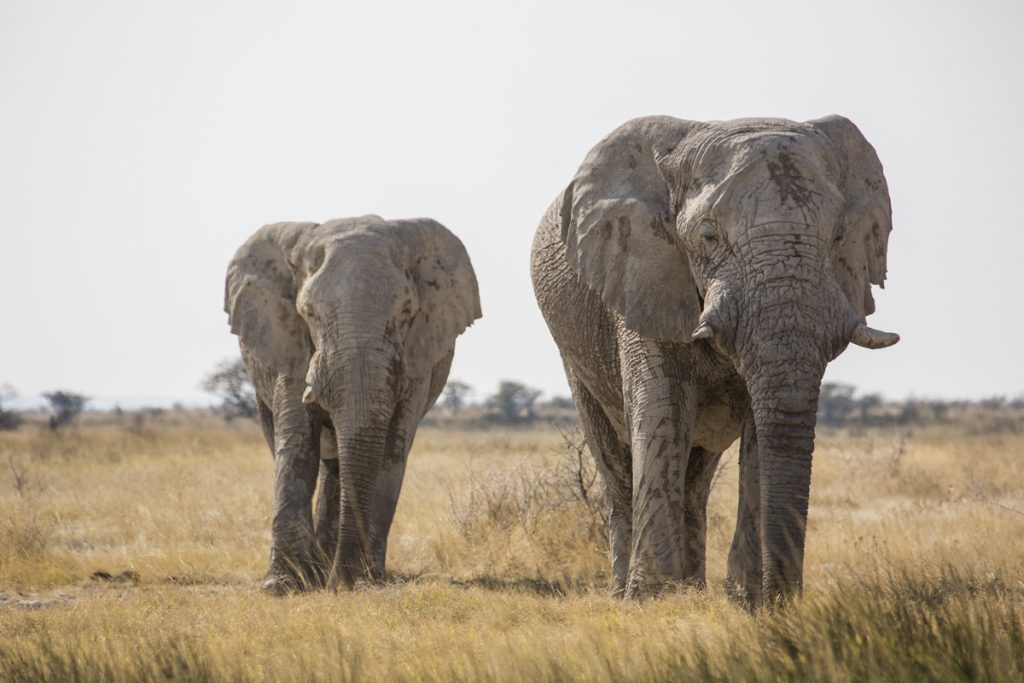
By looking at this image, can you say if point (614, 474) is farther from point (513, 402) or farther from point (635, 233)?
point (513, 402)

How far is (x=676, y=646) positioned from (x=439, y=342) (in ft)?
20.4

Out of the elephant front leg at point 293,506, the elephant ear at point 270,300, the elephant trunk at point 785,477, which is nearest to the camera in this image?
the elephant trunk at point 785,477

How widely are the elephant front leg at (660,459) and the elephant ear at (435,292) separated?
3833 mm

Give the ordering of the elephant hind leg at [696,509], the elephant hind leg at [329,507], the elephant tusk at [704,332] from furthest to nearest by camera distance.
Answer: the elephant hind leg at [329,507] → the elephant hind leg at [696,509] → the elephant tusk at [704,332]

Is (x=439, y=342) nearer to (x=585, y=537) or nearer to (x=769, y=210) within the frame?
(x=585, y=537)

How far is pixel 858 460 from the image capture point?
2211 cm

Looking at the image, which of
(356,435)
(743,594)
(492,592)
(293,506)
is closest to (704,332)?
(743,594)

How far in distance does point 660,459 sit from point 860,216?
74.5 inches

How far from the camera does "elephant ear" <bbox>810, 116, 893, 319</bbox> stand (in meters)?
8.25

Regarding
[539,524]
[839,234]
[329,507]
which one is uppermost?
[839,234]

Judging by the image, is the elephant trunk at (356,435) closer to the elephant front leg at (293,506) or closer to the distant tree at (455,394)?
the elephant front leg at (293,506)

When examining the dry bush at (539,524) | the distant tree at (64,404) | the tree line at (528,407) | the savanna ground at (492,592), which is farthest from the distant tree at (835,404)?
the dry bush at (539,524)

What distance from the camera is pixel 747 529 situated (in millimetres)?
8242

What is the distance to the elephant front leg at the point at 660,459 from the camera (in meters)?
8.45
